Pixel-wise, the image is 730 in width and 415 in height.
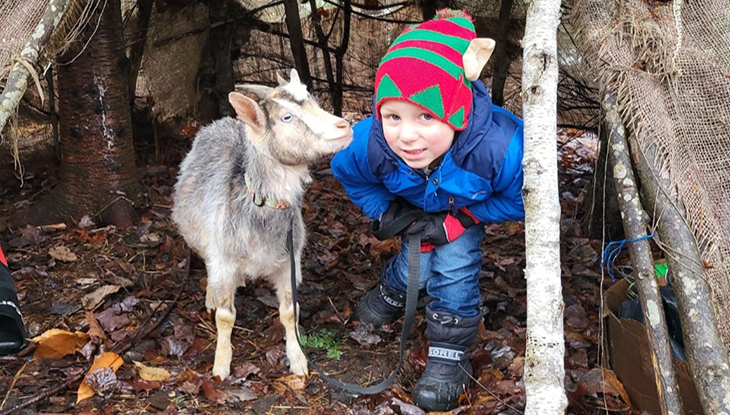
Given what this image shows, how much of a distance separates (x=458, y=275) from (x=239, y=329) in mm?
1530

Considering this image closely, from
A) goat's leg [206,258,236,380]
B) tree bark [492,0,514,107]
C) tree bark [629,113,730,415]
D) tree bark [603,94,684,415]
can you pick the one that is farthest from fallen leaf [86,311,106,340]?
tree bark [492,0,514,107]

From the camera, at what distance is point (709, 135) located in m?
3.41

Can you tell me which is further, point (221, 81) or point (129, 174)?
point (221, 81)

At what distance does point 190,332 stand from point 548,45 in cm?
284

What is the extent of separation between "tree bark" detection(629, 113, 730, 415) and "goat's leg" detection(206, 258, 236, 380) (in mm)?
2304

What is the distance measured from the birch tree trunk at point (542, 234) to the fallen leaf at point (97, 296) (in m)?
3.13

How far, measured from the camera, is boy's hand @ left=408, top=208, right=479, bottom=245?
4.01m

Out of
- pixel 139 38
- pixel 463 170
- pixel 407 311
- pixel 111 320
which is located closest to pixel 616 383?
pixel 407 311

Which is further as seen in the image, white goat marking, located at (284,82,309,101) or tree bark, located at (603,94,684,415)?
white goat marking, located at (284,82,309,101)

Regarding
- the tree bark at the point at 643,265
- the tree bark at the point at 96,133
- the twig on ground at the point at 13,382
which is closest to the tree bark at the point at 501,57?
the tree bark at the point at 643,265

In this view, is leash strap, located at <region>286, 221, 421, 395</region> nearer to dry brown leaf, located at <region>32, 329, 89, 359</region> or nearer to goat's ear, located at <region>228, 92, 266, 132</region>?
→ goat's ear, located at <region>228, 92, 266, 132</region>

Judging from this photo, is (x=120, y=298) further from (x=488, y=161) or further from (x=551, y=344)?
(x=551, y=344)

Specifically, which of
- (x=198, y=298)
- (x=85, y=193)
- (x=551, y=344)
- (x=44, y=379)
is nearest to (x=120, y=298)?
(x=198, y=298)

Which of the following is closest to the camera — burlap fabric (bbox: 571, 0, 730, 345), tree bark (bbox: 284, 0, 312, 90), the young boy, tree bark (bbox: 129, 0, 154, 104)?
burlap fabric (bbox: 571, 0, 730, 345)
